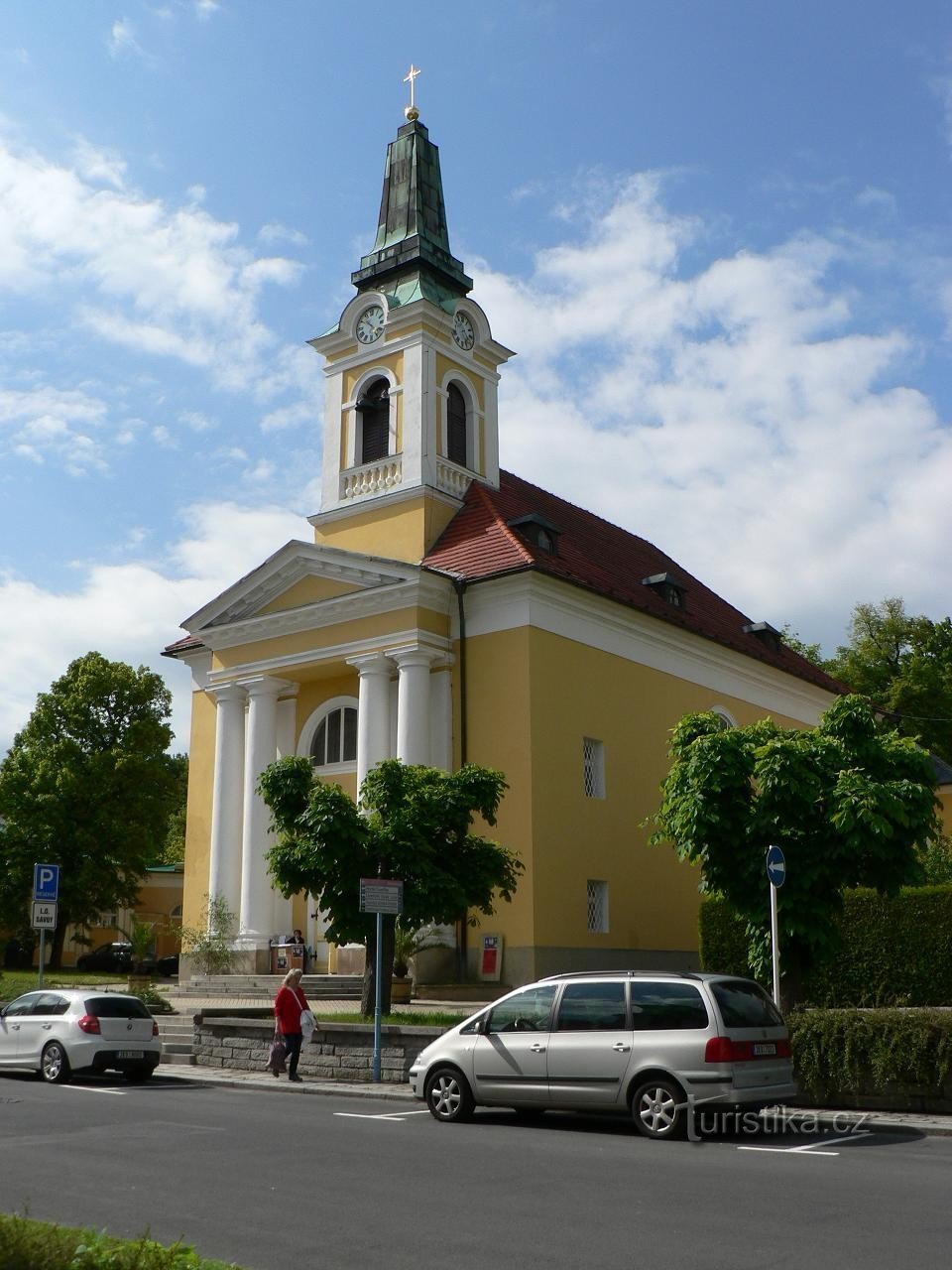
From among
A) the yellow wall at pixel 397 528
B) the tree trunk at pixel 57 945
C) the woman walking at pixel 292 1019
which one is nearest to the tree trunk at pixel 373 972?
the woman walking at pixel 292 1019

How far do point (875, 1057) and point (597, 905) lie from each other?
14280mm

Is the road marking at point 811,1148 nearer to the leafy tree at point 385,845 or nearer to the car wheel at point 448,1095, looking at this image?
the car wheel at point 448,1095

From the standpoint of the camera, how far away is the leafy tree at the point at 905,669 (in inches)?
2023

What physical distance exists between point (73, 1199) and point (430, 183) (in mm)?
31028

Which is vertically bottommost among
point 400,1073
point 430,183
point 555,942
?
point 400,1073

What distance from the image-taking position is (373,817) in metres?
20.3

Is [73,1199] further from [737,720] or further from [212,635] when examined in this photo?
[737,720]

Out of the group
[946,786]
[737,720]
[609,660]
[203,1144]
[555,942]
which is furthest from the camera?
[946,786]

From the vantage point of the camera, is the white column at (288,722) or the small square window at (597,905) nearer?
the small square window at (597,905)

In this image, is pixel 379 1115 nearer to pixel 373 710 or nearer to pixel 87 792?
pixel 373 710

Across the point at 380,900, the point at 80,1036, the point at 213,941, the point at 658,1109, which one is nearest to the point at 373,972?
the point at 380,900

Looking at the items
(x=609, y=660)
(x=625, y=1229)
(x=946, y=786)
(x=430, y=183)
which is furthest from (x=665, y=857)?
(x=946, y=786)

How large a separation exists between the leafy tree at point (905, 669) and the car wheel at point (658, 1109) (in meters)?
40.1

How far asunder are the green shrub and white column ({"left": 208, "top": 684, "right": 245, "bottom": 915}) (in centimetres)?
2475
